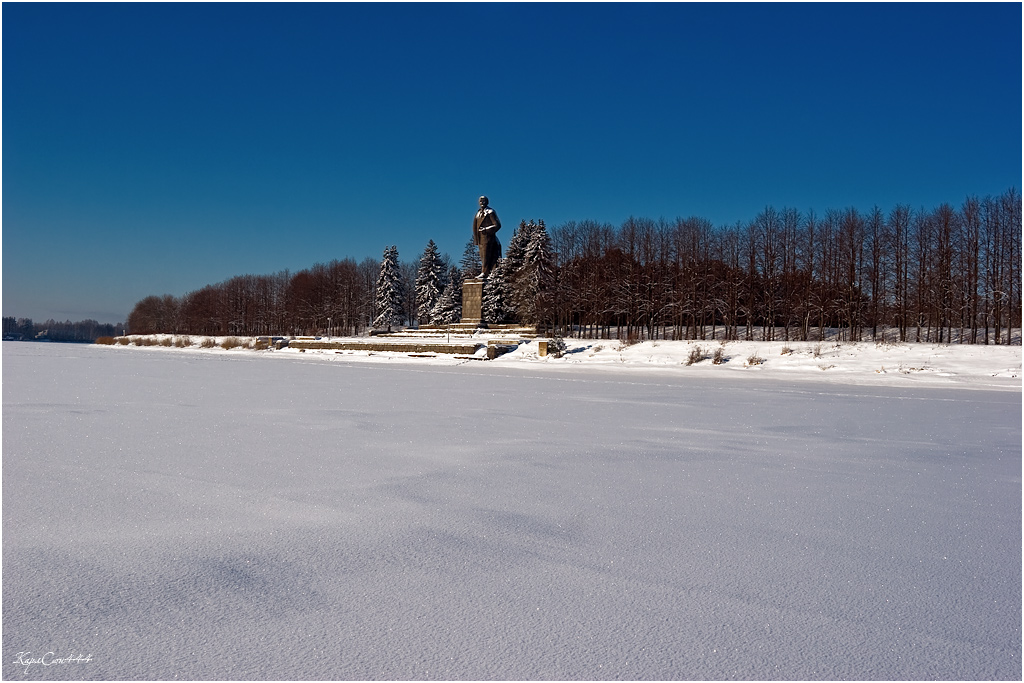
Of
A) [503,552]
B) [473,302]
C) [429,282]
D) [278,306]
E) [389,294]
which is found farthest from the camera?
[278,306]

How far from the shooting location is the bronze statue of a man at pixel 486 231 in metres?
41.4

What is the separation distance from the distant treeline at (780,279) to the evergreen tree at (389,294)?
16.4 meters

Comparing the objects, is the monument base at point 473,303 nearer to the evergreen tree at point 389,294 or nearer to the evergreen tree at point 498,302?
the evergreen tree at point 498,302

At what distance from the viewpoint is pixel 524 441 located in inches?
253

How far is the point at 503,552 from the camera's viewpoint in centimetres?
309

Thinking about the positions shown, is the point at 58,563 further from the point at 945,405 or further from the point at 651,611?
the point at 945,405

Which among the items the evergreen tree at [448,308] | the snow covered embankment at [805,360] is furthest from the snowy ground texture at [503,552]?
the evergreen tree at [448,308]

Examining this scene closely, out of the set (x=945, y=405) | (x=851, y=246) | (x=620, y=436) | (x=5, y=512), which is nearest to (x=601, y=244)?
(x=851, y=246)

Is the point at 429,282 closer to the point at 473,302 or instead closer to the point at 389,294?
the point at 389,294

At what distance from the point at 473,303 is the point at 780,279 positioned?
24595 millimetres

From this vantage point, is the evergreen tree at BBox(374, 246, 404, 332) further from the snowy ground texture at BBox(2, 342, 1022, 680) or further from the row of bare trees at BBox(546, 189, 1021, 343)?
the snowy ground texture at BBox(2, 342, 1022, 680)

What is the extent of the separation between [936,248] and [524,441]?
162ft

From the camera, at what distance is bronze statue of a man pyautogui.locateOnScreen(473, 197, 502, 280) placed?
41.4m

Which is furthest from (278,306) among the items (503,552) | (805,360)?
(503,552)
